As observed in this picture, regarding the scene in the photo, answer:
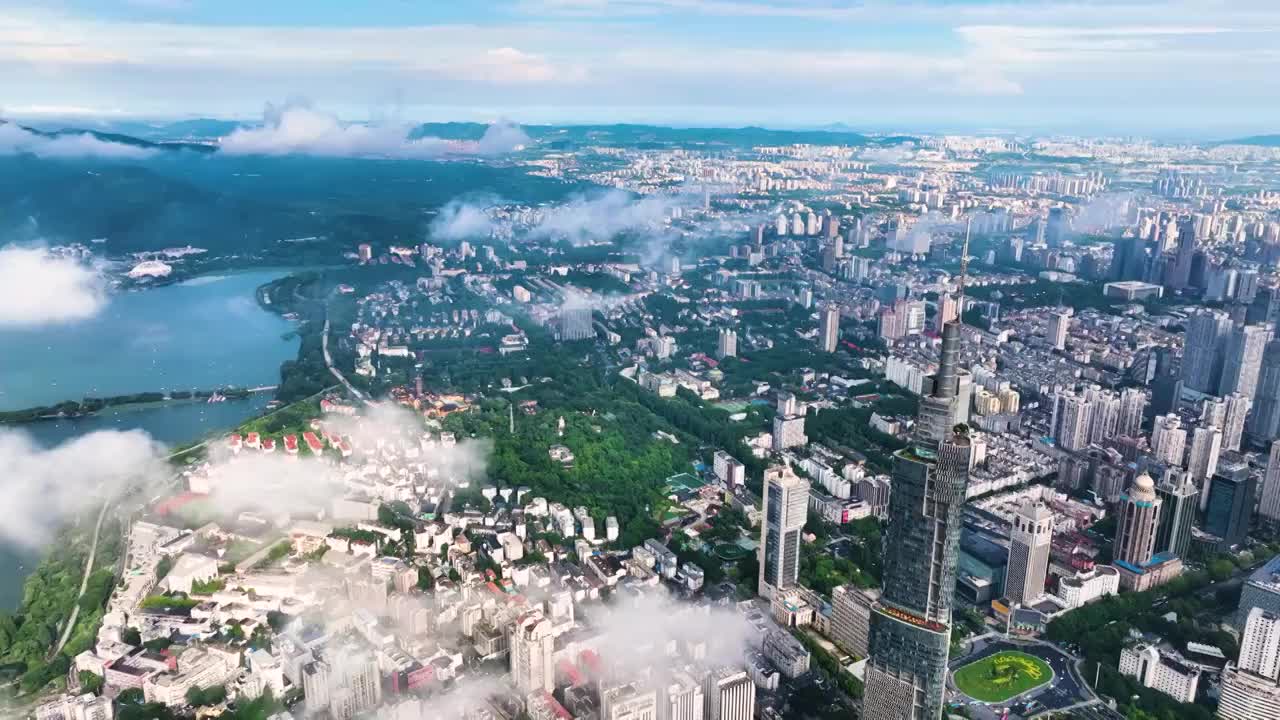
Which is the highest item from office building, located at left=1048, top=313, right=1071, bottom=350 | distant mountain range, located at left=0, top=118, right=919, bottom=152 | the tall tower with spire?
distant mountain range, located at left=0, top=118, right=919, bottom=152

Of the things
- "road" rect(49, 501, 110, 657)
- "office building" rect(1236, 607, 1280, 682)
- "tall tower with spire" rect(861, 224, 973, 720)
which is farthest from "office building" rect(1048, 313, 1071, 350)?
"road" rect(49, 501, 110, 657)

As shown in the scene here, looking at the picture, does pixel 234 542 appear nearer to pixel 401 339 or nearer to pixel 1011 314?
pixel 401 339

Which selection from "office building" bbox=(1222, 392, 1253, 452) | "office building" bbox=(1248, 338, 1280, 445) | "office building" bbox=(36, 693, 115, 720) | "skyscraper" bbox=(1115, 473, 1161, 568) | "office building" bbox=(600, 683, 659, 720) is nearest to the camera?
"office building" bbox=(600, 683, 659, 720)

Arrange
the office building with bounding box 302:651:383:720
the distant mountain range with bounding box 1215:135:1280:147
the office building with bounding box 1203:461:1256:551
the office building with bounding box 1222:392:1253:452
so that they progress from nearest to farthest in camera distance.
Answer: the office building with bounding box 302:651:383:720 → the office building with bounding box 1203:461:1256:551 → the office building with bounding box 1222:392:1253:452 → the distant mountain range with bounding box 1215:135:1280:147

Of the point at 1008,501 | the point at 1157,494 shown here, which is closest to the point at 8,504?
the point at 1008,501

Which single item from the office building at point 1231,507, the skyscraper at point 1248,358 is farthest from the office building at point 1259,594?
the skyscraper at point 1248,358

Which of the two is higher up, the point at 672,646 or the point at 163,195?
the point at 163,195

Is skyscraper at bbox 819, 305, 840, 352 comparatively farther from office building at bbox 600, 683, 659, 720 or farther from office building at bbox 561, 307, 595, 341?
office building at bbox 600, 683, 659, 720
